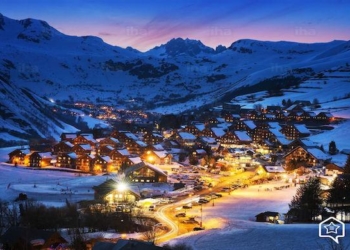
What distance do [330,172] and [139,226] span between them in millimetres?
31246

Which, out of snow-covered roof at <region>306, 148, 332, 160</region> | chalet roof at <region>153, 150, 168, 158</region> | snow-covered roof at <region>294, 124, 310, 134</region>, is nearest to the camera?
snow-covered roof at <region>306, 148, 332, 160</region>

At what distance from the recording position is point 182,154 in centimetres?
7394

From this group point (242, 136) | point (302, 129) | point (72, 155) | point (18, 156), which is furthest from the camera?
point (242, 136)

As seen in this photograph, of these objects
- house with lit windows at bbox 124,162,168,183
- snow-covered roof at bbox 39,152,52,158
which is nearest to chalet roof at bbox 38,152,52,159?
snow-covered roof at bbox 39,152,52,158

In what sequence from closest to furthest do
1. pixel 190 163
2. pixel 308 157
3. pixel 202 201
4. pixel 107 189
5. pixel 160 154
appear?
pixel 202 201 → pixel 107 189 → pixel 308 157 → pixel 190 163 → pixel 160 154

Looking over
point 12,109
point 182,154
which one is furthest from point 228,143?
point 12,109

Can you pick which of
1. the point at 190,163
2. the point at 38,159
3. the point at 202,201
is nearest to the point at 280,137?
the point at 190,163

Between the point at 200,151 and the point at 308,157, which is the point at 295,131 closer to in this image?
the point at 200,151

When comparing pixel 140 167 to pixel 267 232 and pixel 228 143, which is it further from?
pixel 228 143

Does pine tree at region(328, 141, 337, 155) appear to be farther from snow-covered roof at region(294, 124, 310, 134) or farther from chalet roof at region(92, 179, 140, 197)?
chalet roof at region(92, 179, 140, 197)

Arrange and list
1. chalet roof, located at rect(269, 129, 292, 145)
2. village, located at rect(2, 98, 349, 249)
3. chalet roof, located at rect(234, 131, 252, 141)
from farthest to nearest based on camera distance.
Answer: chalet roof, located at rect(234, 131, 252, 141) → chalet roof, located at rect(269, 129, 292, 145) → village, located at rect(2, 98, 349, 249)

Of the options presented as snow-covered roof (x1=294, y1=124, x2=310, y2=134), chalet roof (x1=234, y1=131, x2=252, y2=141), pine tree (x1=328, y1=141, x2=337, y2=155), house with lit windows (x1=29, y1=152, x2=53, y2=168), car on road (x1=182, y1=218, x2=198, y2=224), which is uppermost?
snow-covered roof (x1=294, y1=124, x2=310, y2=134)

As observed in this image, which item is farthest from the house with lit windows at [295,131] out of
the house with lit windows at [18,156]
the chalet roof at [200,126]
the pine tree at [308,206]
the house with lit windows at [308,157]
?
the pine tree at [308,206]

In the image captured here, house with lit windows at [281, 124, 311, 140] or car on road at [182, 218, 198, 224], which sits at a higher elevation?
house with lit windows at [281, 124, 311, 140]
